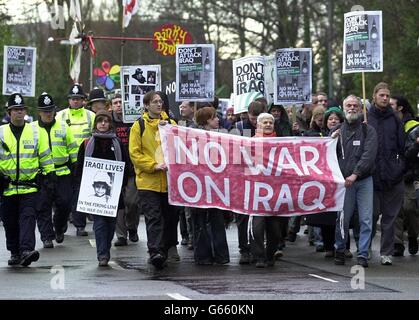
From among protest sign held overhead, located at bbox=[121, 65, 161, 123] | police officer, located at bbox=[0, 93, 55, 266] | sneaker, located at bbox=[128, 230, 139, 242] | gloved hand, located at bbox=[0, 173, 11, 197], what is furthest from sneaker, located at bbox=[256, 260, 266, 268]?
protest sign held overhead, located at bbox=[121, 65, 161, 123]

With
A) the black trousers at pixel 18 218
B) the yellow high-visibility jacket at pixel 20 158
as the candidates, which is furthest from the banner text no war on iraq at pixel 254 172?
the black trousers at pixel 18 218

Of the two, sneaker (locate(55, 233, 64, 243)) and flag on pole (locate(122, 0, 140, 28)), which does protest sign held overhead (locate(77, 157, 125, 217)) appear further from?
flag on pole (locate(122, 0, 140, 28))

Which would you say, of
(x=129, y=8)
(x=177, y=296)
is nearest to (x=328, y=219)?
(x=177, y=296)

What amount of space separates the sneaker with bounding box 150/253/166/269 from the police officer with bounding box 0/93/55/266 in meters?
1.48

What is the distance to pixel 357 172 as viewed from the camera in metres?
14.1

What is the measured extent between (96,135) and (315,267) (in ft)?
9.69

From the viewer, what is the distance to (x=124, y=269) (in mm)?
13727

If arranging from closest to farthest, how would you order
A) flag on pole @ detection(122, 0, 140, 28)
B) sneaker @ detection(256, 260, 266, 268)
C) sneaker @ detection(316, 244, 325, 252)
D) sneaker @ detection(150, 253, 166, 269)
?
sneaker @ detection(150, 253, 166, 269), sneaker @ detection(256, 260, 266, 268), sneaker @ detection(316, 244, 325, 252), flag on pole @ detection(122, 0, 140, 28)

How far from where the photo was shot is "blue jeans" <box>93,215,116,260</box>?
14.1m

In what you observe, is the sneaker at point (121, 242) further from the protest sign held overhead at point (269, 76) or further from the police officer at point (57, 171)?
the protest sign held overhead at point (269, 76)

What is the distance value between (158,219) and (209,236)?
2.49 ft

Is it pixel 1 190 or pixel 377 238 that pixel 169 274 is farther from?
pixel 377 238

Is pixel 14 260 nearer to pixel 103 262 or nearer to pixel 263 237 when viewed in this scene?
pixel 103 262
